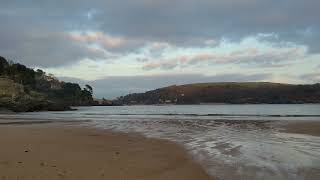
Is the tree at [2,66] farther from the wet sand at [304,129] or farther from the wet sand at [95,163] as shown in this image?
the wet sand at [95,163]

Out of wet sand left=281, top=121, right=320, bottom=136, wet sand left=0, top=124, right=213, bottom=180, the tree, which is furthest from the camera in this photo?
the tree

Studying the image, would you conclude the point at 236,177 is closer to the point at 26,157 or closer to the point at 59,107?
the point at 26,157

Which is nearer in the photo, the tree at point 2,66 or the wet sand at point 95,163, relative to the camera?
the wet sand at point 95,163

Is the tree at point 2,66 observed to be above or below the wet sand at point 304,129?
above

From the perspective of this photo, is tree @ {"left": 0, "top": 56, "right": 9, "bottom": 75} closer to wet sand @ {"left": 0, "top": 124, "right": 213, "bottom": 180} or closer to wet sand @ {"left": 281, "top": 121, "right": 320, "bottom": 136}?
wet sand @ {"left": 281, "top": 121, "right": 320, "bottom": 136}

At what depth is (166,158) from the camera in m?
13.1

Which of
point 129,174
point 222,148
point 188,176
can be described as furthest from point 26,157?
point 222,148

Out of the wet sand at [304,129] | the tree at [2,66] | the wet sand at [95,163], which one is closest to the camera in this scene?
the wet sand at [95,163]

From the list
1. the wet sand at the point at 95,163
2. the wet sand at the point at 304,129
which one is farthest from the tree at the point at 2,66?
the wet sand at the point at 95,163

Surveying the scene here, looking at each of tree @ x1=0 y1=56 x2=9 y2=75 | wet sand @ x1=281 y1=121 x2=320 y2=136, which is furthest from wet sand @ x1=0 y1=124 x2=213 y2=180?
tree @ x1=0 y1=56 x2=9 y2=75

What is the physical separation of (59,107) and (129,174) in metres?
96.8

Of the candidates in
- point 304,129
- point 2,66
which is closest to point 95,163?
point 304,129

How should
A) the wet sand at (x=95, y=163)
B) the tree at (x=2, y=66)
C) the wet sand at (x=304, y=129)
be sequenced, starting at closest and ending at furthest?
the wet sand at (x=95, y=163) < the wet sand at (x=304, y=129) < the tree at (x=2, y=66)

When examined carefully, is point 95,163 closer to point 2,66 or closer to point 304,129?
point 304,129
